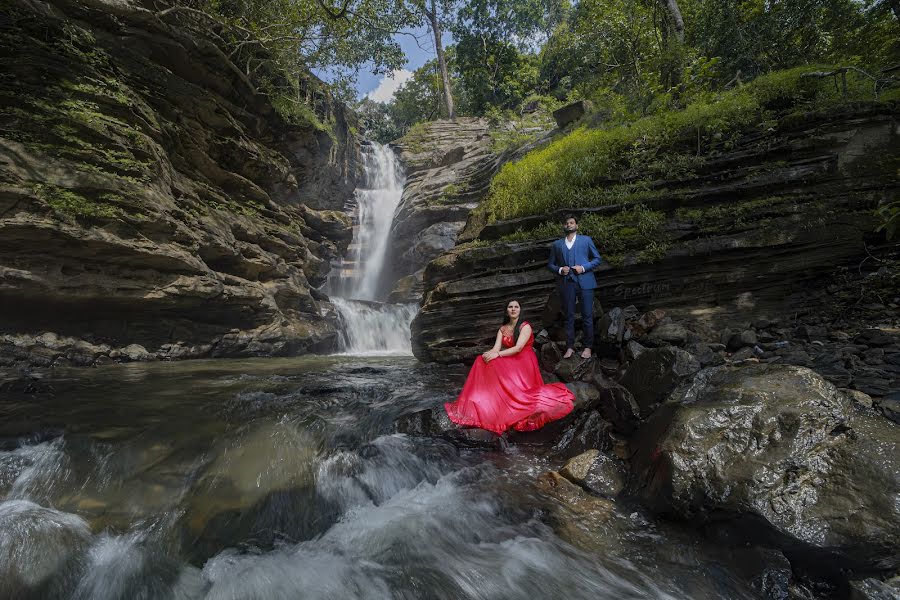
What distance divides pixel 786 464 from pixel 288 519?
179 inches

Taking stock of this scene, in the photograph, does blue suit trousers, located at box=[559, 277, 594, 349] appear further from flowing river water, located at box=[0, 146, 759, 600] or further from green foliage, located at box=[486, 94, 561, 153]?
green foliage, located at box=[486, 94, 561, 153]

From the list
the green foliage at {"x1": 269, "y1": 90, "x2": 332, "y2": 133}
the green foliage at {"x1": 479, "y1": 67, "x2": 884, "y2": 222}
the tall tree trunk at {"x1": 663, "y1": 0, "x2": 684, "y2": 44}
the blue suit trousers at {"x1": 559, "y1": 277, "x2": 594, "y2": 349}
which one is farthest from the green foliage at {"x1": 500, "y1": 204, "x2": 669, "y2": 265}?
the green foliage at {"x1": 269, "y1": 90, "x2": 332, "y2": 133}

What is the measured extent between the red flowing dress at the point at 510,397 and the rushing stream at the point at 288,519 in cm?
44

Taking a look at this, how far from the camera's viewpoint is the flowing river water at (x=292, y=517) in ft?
9.94

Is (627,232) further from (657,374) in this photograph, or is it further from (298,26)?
(298,26)

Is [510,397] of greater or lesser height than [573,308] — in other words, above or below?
below

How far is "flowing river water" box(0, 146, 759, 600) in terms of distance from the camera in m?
3.03

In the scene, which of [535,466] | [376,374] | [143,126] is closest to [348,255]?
[143,126]

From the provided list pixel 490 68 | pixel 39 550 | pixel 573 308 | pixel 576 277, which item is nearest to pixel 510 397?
pixel 573 308

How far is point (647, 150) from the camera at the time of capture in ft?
29.3

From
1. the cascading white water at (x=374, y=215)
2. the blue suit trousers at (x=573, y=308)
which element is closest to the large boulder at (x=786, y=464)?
the blue suit trousers at (x=573, y=308)

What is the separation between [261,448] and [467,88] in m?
34.7

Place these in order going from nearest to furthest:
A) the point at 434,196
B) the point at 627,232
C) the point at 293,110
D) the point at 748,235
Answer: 1. the point at 748,235
2. the point at 627,232
3. the point at 293,110
4. the point at 434,196

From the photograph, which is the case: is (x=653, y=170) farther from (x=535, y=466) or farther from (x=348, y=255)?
(x=348, y=255)
